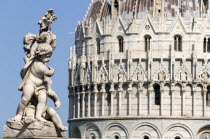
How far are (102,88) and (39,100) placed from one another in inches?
2629

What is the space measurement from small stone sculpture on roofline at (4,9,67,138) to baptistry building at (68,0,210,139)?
210 feet

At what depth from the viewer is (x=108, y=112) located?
81.4 meters

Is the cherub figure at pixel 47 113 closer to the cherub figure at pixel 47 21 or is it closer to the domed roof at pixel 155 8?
the cherub figure at pixel 47 21

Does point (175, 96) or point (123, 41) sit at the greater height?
point (123, 41)

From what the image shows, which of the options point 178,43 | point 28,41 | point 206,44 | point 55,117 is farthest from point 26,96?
point 206,44

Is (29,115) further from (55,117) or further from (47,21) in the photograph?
(47,21)

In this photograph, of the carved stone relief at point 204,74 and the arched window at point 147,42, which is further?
the arched window at point 147,42

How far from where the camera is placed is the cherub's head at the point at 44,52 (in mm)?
14920

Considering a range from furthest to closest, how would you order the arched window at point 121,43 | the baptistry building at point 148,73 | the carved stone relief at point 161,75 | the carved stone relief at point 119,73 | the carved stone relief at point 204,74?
1. the arched window at point 121,43
2. the carved stone relief at point 119,73
3. the carved stone relief at point 204,74
4. the carved stone relief at point 161,75
5. the baptistry building at point 148,73

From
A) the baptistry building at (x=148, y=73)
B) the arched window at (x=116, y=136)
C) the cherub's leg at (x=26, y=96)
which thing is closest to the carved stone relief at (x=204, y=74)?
the baptistry building at (x=148, y=73)

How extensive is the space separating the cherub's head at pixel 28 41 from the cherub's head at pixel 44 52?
1.31 ft

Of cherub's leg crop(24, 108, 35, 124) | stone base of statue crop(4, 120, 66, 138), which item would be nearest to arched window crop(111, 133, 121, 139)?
cherub's leg crop(24, 108, 35, 124)

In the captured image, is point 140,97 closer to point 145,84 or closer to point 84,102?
point 145,84

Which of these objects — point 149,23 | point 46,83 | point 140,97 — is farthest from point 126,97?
point 46,83
